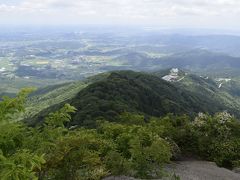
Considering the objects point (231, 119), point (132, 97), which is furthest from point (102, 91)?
point (231, 119)

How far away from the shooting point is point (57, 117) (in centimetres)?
1784

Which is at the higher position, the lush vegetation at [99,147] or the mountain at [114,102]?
the lush vegetation at [99,147]

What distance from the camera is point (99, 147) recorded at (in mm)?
32500

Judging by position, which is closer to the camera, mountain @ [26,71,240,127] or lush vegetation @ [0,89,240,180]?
lush vegetation @ [0,89,240,180]

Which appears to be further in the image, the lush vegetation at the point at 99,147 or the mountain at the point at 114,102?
the mountain at the point at 114,102

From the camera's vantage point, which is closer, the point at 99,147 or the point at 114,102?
the point at 99,147

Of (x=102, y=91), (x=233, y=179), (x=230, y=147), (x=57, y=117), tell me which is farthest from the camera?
(x=102, y=91)

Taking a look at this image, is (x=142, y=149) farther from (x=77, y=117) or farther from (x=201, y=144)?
(x=77, y=117)

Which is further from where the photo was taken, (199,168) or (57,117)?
(199,168)

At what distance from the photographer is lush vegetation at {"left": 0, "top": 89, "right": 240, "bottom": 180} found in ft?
43.5

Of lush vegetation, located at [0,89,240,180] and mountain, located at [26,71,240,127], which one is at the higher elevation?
lush vegetation, located at [0,89,240,180]

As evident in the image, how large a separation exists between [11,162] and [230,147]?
3170 cm

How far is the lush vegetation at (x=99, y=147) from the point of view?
1324 centimetres

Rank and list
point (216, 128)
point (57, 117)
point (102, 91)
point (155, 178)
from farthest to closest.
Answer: point (102, 91) → point (216, 128) → point (155, 178) → point (57, 117)
